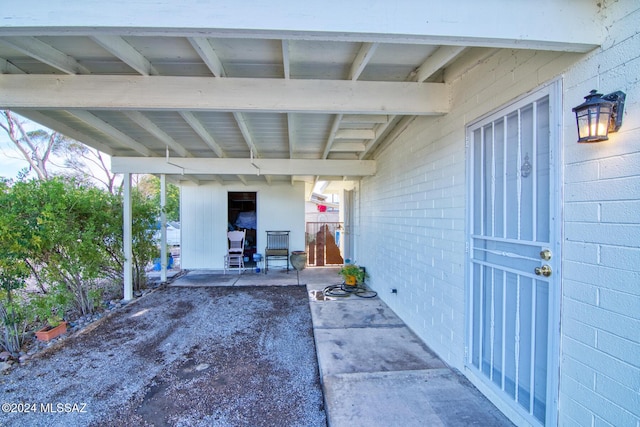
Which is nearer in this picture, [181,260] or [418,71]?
[418,71]

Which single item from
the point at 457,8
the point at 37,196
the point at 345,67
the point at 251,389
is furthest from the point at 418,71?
the point at 37,196

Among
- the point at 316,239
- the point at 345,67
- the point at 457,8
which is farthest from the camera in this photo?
the point at 316,239

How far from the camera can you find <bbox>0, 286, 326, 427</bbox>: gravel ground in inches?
82.6

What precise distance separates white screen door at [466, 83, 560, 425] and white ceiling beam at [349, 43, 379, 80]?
0.96 meters

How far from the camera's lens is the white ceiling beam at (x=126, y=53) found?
5.96 ft

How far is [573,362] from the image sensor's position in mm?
1431

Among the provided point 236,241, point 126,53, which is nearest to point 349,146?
point 126,53

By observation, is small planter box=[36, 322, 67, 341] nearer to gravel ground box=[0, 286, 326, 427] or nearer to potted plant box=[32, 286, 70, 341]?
potted plant box=[32, 286, 70, 341]

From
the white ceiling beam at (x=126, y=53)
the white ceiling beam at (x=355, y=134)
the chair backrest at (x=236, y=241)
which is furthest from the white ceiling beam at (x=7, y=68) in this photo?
the chair backrest at (x=236, y=241)

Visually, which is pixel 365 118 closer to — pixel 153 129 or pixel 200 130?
pixel 200 130

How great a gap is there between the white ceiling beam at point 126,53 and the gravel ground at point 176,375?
2457 mm

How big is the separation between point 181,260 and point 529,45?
25.6 ft

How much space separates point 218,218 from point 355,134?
15.8 feet

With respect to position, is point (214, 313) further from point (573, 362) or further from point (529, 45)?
point (529, 45)
